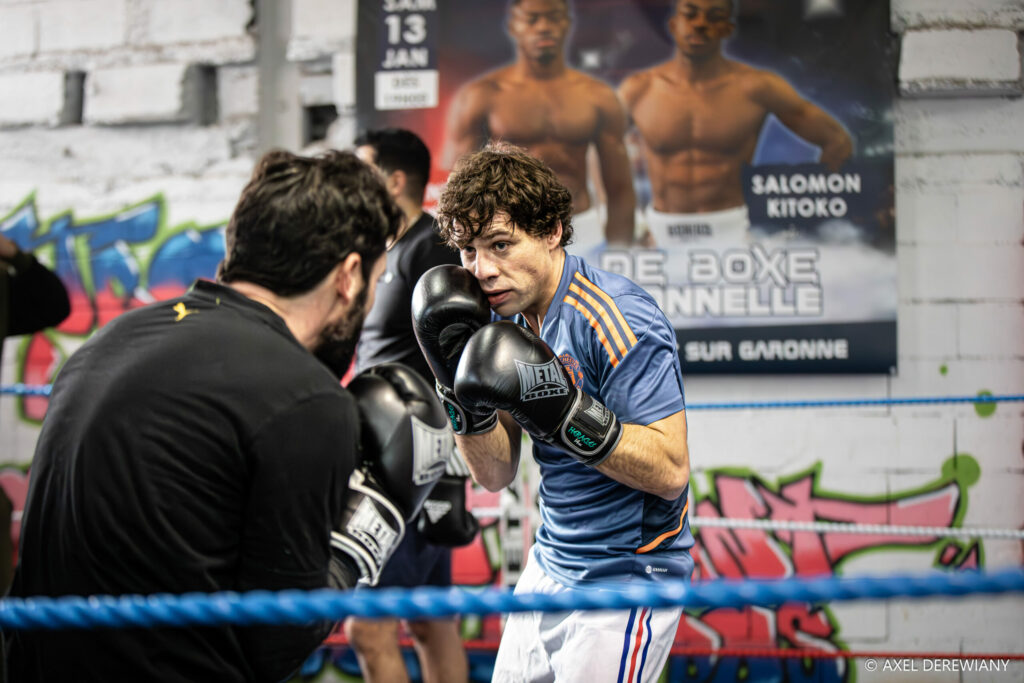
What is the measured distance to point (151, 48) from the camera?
3.10 m

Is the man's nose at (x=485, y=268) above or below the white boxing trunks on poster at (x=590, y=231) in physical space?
below

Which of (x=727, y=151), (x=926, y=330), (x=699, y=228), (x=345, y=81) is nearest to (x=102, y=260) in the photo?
(x=345, y=81)

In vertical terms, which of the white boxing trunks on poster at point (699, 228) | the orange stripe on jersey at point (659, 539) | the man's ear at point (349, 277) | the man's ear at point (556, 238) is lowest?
the orange stripe on jersey at point (659, 539)

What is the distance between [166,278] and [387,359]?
1389 millimetres

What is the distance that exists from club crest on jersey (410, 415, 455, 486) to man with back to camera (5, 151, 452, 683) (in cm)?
26

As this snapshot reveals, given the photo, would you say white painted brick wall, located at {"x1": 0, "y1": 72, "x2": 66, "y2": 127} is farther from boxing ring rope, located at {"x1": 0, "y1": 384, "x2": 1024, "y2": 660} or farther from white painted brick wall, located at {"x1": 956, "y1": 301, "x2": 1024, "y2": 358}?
white painted brick wall, located at {"x1": 956, "y1": 301, "x2": 1024, "y2": 358}

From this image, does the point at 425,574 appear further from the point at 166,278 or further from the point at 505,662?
the point at 166,278

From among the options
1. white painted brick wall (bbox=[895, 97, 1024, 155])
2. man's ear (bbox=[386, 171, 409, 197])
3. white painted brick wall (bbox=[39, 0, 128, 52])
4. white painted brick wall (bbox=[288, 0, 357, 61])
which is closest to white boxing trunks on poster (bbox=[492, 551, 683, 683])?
man's ear (bbox=[386, 171, 409, 197])

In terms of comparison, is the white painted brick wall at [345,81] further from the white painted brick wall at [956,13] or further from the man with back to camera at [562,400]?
the white painted brick wall at [956,13]

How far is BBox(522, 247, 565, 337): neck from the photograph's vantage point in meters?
1.38

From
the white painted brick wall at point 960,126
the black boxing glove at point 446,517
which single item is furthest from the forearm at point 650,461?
the white painted brick wall at point 960,126

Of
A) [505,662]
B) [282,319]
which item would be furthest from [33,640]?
[505,662]

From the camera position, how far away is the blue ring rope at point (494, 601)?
0.55 m

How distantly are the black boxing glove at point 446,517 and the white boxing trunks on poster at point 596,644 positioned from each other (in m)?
0.65
